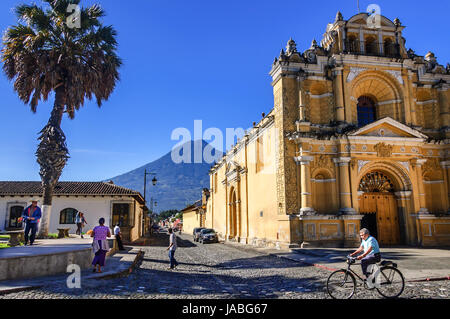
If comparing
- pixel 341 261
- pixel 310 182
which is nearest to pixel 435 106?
pixel 310 182

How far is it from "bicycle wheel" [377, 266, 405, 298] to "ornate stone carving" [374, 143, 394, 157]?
1426 cm

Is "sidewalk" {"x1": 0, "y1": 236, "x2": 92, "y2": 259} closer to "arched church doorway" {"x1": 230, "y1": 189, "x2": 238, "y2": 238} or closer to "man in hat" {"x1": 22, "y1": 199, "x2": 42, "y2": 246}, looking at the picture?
"man in hat" {"x1": 22, "y1": 199, "x2": 42, "y2": 246}

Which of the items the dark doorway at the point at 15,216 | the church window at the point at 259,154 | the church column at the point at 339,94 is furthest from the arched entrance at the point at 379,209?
the dark doorway at the point at 15,216

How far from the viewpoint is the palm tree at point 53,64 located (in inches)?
693

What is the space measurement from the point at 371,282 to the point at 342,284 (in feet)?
2.64

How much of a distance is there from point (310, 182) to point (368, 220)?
445 centimetres

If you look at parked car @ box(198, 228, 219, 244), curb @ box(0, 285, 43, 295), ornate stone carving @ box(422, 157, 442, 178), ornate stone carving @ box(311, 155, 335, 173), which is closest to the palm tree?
curb @ box(0, 285, 43, 295)

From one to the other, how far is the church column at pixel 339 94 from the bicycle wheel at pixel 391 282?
1452 cm

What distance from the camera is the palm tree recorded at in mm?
17594

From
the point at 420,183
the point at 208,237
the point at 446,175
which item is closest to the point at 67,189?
the point at 208,237

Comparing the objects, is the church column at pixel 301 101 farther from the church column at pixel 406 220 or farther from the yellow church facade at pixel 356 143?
the church column at pixel 406 220

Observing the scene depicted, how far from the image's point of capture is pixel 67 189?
28.0m
